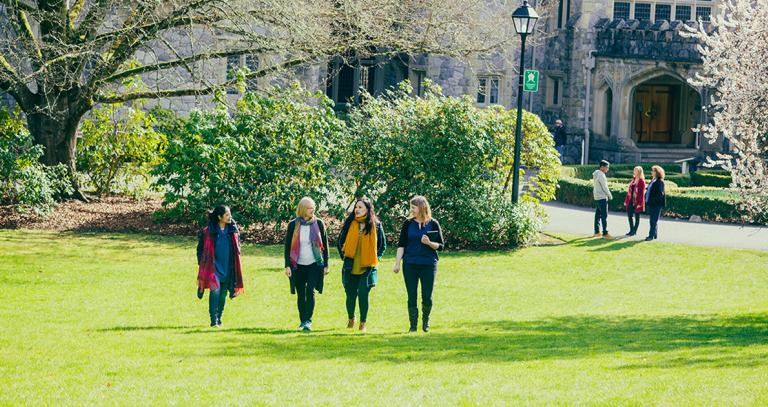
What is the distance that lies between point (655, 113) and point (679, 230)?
711 inches

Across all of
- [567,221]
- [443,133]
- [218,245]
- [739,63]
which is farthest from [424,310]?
[567,221]

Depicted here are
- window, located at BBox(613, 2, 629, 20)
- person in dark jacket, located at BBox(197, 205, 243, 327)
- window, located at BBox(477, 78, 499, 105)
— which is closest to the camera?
person in dark jacket, located at BBox(197, 205, 243, 327)

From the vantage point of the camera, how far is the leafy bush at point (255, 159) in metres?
14.7

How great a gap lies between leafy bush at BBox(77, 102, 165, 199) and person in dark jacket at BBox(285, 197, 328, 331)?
32.1 ft

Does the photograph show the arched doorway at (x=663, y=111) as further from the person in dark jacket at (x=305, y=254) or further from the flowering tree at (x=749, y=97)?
the person in dark jacket at (x=305, y=254)

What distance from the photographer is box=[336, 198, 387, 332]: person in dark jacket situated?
8.45m

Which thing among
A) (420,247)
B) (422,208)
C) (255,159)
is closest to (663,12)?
(255,159)

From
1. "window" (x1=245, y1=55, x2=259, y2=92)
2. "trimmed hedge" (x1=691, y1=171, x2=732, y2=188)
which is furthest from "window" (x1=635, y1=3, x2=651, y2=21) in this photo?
"window" (x1=245, y1=55, x2=259, y2=92)

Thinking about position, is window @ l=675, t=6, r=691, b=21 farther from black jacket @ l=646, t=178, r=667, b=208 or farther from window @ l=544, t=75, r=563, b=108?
black jacket @ l=646, t=178, r=667, b=208

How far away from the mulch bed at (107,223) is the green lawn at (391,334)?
2.95ft

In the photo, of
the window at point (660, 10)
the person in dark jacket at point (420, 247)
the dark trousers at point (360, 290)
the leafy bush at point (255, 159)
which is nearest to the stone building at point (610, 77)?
the window at point (660, 10)

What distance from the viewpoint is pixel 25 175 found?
582 inches

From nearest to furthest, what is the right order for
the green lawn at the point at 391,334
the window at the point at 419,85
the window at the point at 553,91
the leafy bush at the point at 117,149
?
the green lawn at the point at 391,334
the leafy bush at the point at 117,149
the window at the point at 419,85
the window at the point at 553,91

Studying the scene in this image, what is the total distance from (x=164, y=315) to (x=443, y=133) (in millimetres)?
7663
